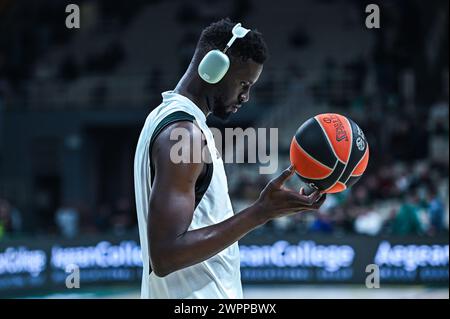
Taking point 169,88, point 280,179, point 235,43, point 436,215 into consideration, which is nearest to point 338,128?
point 235,43

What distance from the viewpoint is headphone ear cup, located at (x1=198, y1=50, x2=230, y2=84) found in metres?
3.30

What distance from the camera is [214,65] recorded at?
10.8 feet

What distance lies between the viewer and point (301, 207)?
303 cm

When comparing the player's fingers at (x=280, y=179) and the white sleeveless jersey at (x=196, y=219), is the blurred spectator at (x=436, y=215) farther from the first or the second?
the player's fingers at (x=280, y=179)

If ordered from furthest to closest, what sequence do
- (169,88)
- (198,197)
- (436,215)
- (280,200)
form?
(169,88) → (436,215) → (198,197) → (280,200)

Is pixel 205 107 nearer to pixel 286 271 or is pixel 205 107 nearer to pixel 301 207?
pixel 301 207

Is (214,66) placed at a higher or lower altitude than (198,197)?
higher

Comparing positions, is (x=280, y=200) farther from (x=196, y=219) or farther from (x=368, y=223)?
(x=368, y=223)

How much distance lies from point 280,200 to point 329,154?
0.57 m

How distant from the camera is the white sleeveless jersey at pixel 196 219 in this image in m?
3.27

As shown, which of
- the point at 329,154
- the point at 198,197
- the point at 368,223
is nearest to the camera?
the point at 198,197

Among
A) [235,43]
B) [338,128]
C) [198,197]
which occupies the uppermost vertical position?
[235,43]

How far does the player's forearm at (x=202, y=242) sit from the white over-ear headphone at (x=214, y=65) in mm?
583
